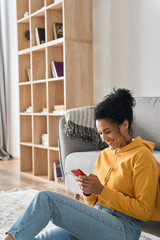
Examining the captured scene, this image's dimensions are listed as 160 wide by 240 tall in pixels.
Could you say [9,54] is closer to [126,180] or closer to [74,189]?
[74,189]

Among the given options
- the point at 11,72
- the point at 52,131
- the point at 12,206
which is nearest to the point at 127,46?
the point at 52,131

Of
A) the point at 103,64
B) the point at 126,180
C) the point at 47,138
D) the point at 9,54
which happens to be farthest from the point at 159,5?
the point at 9,54

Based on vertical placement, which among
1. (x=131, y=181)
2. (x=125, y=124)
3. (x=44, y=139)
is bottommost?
(x=44, y=139)

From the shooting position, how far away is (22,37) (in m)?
4.42

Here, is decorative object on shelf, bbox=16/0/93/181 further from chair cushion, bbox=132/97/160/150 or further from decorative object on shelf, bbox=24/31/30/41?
chair cushion, bbox=132/97/160/150

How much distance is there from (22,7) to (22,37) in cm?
37

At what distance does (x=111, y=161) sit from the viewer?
1.57 meters

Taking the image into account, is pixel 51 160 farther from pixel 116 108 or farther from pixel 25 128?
pixel 116 108

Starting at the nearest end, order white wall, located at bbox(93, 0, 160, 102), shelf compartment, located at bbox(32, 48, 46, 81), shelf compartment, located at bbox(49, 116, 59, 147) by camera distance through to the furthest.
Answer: white wall, located at bbox(93, 0, 160, 102), shelf compartment, located at bbox(49, 116, 59, 147), shelf compartment, located at bbox(32, 48, 46, 81)

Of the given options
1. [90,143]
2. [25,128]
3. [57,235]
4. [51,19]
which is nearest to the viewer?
[57,235]

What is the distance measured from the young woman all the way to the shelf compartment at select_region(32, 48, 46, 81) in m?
2.73

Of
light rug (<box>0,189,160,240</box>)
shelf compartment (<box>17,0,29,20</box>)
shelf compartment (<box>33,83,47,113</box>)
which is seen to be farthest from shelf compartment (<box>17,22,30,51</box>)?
light rug (<box>0,189,160,240</box>)

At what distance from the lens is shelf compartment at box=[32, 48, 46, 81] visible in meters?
4.10

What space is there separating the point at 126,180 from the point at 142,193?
0.12 meters
